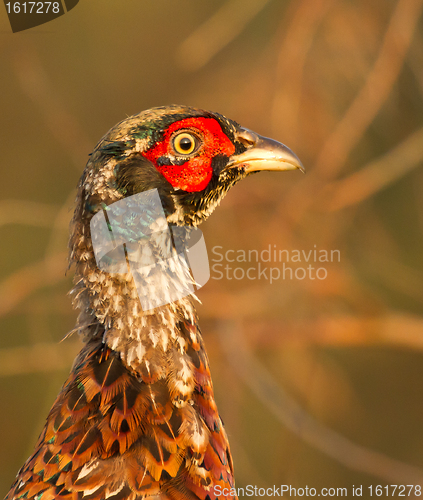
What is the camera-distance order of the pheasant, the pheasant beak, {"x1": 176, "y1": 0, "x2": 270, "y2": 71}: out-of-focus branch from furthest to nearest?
{"x1": 176, "y1": 0, "x2": 270, "y2": 71}: out-of-focus branch
the pheasant beak
the pheasant

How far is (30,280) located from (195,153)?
6.34 feet

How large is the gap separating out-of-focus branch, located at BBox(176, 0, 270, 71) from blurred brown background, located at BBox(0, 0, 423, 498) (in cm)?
1

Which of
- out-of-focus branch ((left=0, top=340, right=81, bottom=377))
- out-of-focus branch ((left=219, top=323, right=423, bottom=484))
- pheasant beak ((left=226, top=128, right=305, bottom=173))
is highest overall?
pheasant beak ((left=226, top=128, right=305, bottom=173))

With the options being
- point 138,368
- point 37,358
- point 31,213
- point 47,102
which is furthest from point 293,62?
point 37,358

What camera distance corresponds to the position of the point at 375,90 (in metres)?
2.84

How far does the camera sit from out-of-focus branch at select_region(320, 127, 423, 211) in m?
2.82

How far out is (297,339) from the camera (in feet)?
10.5

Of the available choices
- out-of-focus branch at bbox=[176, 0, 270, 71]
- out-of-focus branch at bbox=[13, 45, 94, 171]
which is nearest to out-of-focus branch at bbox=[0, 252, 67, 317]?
out-of-focus branch at bbox=[13, 45, 94, 171]

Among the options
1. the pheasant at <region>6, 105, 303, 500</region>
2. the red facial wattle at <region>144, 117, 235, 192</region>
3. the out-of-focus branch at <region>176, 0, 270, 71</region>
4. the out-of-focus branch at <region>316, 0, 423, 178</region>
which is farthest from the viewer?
the out-of-focus branch at <region>176, 0, 270, 71</region>

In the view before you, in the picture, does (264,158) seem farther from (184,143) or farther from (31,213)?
(31,213)

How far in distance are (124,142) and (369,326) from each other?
7.02ft

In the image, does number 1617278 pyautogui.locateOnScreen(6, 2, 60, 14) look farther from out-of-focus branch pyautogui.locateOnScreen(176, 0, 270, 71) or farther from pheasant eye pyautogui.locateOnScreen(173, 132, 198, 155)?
pheasant eye pyautogui.locateOnScreen(173, 132, 198, 155)

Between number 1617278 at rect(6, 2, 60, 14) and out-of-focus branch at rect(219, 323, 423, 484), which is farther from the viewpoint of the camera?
out-of-focus branch at rect(219, 323, 423, 484)

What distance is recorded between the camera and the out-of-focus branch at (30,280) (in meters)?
2.88
